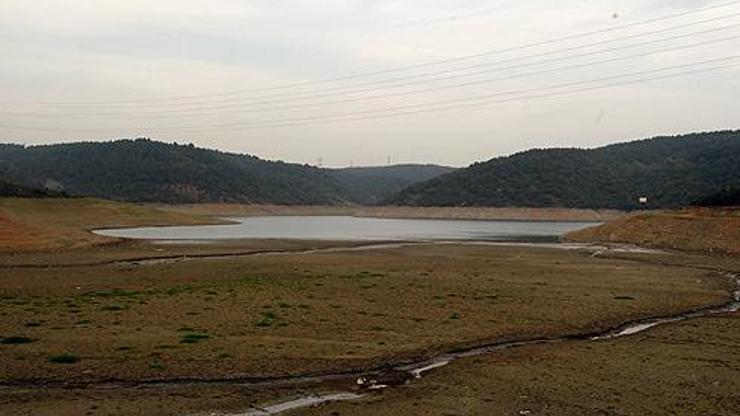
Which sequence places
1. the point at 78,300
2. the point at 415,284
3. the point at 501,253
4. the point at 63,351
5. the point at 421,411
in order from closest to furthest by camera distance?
the point at 421,411
the point at 63,351
the point at 78,300
the point at 415,284
the point at 501,253

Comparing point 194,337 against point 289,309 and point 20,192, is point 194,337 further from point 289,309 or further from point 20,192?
point 20,192

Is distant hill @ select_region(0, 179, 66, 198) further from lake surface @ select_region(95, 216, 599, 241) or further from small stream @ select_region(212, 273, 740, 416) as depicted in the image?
small stream @ select_region(212, 273, 740, 416)

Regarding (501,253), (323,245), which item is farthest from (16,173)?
(501,253)

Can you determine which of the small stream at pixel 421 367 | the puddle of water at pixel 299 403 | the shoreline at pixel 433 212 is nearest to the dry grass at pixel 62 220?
the small stream at pixel 421 367

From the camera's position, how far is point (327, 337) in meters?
17.2

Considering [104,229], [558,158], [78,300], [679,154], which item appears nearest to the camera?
[78,300]

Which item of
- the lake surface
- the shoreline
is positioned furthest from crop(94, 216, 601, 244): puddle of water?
the shoreline

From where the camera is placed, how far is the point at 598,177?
159 meters

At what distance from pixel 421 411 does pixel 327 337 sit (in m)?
5.83

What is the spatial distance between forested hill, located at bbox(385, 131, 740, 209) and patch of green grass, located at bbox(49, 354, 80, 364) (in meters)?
120

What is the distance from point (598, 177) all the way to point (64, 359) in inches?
6068

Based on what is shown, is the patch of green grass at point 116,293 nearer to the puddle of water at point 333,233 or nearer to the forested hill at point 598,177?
the puddle of water at point 333,233

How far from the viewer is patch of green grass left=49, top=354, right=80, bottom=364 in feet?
46.8

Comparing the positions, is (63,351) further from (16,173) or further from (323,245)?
(16,173)
